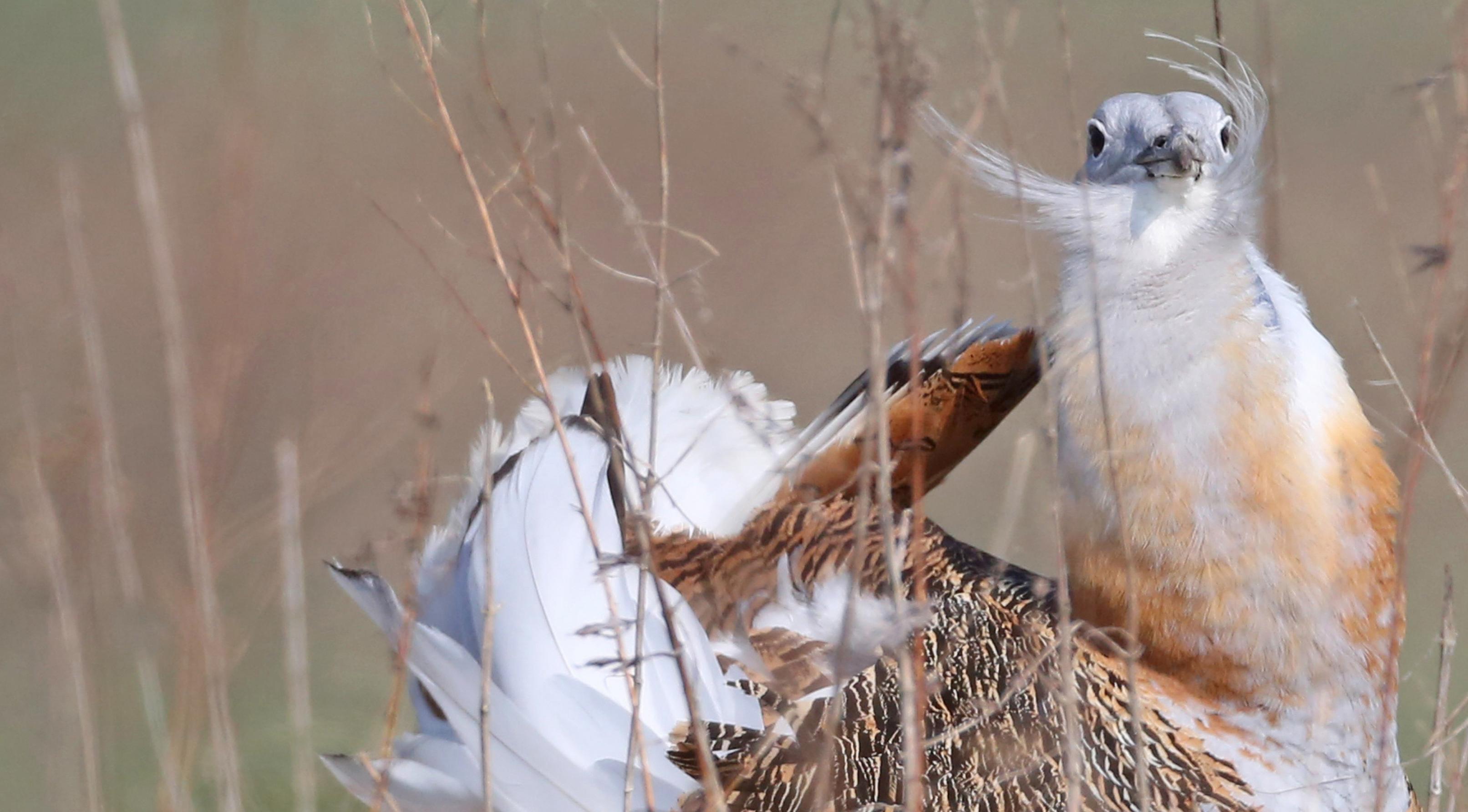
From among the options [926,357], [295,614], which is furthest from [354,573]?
[926,357]

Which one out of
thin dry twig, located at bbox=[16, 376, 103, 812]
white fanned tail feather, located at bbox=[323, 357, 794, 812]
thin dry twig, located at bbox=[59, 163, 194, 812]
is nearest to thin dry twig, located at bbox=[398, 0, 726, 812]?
white fanned tail feather, located at bbox=[323, 357, 794, 812]

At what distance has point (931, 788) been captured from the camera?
1.96 metres

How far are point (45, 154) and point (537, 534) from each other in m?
4.73

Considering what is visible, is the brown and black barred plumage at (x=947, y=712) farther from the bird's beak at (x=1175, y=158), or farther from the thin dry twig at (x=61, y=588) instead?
the thin dry twig at (x=61, y=588)

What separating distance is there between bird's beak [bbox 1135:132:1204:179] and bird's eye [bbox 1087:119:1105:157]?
0.10 metres

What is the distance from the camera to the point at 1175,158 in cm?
205

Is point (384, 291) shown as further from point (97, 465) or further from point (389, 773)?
point (389, 773)

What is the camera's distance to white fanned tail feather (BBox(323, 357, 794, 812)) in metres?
2.08

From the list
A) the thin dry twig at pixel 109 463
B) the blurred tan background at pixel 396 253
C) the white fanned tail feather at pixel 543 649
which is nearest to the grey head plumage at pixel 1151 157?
the blurred tan background at pixel 396 253

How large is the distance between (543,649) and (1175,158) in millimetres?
1151

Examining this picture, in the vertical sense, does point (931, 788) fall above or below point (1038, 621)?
below

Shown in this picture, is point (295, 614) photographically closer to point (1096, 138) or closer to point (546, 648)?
point (546, 648)

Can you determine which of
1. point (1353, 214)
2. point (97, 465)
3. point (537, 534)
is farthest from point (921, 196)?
point (1353, 214)

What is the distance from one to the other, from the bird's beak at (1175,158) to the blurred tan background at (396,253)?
1.00ft
